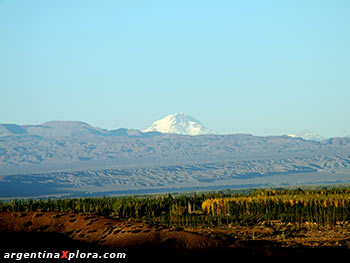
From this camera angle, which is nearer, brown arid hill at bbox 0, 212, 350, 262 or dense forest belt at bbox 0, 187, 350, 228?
brown arid hill at bbox 0, 212, 350, 262

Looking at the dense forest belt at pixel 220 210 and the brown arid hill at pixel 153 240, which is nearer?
the brown arid hill at pixel 153 240

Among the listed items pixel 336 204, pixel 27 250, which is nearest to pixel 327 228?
pixel 336 204

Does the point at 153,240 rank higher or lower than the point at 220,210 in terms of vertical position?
higher

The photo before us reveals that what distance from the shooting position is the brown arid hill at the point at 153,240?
30.0 metres

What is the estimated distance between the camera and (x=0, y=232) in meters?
37.7

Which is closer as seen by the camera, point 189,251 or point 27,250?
point 189,251

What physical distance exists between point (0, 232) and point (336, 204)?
2541 cm

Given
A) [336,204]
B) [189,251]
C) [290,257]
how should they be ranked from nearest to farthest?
[290,257], [189,251], [336,204]

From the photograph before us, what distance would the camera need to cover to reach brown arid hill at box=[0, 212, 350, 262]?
1183 inches

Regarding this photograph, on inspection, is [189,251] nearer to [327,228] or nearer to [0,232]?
[0,232]

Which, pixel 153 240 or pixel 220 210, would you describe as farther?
pixel 220 210

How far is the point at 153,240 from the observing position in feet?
109

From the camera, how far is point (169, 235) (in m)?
33.7

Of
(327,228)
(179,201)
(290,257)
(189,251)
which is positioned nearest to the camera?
(290,257)
